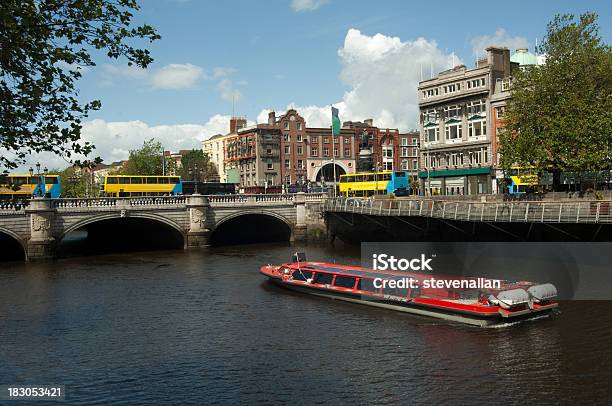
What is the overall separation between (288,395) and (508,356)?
35.2 feet

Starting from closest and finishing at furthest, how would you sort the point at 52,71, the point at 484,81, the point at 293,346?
the point at 52,71 → the point at 293,346 → the point at 484,81

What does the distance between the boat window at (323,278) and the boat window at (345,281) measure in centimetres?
64

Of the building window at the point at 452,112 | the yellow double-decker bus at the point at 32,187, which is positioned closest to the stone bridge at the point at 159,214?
the yellow double-decker bus at the point at 32,187

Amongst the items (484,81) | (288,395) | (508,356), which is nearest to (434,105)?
(484,81)

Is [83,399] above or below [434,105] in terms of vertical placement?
below

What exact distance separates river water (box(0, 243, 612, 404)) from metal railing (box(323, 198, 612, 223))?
907 cm

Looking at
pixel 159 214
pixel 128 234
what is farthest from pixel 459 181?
pixel 128 234

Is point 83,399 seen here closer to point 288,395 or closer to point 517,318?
point 288,395

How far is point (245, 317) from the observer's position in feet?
118

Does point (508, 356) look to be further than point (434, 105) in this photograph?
No

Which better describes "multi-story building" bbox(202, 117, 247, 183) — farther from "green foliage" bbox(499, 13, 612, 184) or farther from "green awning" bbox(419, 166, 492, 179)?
"green foliage" bbox(499, 13, 612, 184)

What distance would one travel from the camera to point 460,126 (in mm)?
87438

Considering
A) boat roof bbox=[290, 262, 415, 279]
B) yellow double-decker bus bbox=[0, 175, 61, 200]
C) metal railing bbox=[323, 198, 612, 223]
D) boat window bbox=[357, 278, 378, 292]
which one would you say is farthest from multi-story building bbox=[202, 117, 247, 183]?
boat window bbox=[357, 278, 378, 292]

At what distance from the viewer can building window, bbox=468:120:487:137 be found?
273 feet
